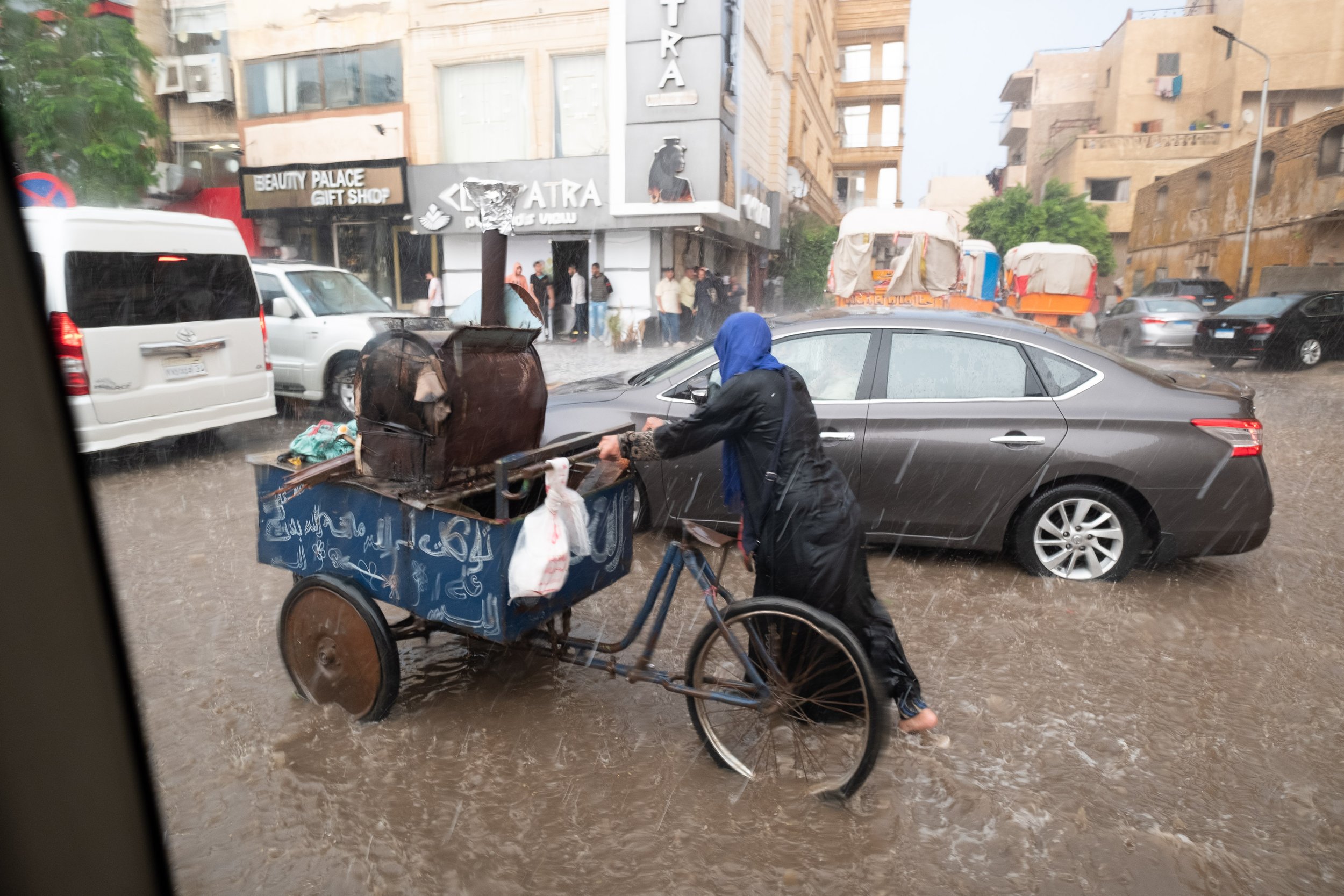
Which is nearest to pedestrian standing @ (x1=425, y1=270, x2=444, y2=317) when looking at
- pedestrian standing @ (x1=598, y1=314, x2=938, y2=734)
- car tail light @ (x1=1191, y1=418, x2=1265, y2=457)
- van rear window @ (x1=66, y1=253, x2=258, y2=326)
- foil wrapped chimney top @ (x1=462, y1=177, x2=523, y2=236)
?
foil wrapped chimney top @ (x1=462, y1=177, x2=523, y2=236)

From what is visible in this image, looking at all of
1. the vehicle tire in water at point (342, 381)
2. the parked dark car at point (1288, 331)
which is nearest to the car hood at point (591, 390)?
the vehicle tire in water at point (342, 381)

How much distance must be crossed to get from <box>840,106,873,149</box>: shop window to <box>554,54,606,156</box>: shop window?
30616mm

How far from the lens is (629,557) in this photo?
11.7 feet

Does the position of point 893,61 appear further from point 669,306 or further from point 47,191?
point 47,191

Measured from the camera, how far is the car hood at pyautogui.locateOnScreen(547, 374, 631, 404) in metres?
5.64

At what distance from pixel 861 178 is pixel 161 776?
165 ft

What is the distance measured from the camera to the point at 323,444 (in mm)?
3486

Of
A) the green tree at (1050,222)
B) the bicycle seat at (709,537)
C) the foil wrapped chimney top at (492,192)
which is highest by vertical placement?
the green tree at (1050,222)

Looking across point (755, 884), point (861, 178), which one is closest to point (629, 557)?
point (755, 884)

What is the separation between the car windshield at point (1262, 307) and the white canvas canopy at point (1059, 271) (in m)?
6.12

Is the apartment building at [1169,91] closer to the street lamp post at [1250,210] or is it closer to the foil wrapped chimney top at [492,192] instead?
the street lamp post at [1250,210]

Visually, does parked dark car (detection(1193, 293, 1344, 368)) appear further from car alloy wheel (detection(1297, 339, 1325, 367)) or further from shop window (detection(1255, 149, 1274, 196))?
A: shop window (detection(1255, 149, 1274, 196))

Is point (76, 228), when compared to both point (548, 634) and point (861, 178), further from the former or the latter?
point (861, 178)

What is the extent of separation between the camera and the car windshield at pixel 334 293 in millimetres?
9648
